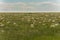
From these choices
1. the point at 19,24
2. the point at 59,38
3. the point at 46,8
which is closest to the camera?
the point at 59,38

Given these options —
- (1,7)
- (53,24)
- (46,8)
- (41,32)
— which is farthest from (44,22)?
(1,7)

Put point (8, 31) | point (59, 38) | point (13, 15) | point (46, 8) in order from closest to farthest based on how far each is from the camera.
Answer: point (59, 38), point (8, 31), point (13, 15), point (46, 8)

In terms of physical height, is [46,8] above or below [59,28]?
above

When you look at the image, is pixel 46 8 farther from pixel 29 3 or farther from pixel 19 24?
pixel 19 24

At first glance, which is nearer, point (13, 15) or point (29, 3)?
point (13, 15)

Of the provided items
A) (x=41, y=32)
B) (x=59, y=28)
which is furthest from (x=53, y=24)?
(x=41, y=32)

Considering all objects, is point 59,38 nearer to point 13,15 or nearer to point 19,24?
point 19,24
